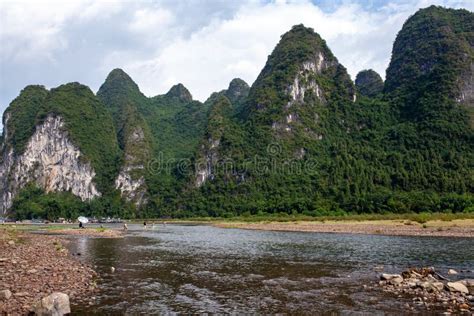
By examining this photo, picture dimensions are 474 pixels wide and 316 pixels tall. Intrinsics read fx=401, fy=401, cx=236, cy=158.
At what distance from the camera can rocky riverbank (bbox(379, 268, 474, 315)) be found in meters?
13.0

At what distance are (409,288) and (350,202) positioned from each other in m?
69.6

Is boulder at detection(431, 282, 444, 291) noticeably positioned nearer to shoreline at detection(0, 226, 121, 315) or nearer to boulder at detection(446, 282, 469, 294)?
boulder at detection(446, 282, 469, 294)

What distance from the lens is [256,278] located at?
61.0 ft

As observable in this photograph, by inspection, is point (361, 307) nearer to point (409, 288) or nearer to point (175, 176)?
point (409, 288)

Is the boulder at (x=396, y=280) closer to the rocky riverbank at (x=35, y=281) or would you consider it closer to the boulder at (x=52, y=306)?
the rocky riverbank at (x=35, y=281)

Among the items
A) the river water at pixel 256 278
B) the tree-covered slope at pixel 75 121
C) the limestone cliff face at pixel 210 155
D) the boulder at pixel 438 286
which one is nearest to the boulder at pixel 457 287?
the boulder at pixel 438 286

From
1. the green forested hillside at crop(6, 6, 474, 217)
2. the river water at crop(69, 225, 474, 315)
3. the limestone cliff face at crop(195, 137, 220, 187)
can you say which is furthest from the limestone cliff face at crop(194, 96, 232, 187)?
the river water at crop(69, 225, 474, 315)

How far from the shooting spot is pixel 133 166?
154 m

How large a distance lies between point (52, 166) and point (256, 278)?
14832cm

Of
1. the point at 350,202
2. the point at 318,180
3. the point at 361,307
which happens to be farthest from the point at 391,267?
the point at 318,180

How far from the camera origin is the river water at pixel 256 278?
43.2 feet

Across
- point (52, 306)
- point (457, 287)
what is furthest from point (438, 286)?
point (52, 306)

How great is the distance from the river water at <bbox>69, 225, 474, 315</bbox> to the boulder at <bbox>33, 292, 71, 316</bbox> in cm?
97

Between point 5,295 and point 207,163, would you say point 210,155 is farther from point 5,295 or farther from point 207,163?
point 5,295
